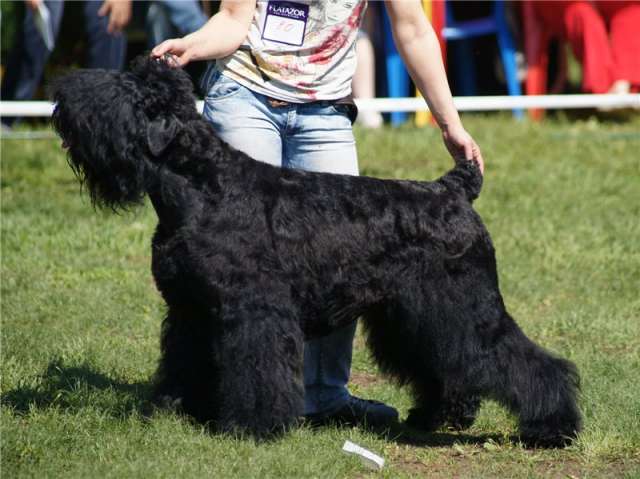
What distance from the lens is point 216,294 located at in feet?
12.6

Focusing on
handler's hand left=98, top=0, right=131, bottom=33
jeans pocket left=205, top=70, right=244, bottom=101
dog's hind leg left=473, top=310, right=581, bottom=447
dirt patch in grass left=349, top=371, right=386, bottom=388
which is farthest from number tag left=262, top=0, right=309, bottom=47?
handler's hand left=98, top=0, right=131, bottom=33

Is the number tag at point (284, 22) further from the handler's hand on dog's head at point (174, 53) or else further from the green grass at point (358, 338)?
the green grass at point (358, 338)

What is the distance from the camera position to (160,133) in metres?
3.81

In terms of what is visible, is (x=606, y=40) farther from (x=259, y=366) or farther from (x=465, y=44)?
(x=259, y=366)

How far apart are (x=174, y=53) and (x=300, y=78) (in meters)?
0.56

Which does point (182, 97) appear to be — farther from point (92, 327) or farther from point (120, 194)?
point (92, 327)

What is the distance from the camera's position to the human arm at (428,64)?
4352 mm

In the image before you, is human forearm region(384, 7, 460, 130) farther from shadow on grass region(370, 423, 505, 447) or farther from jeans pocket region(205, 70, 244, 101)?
shadow on grass region(370, 423, 505, 447)

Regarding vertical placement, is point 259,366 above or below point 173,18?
below

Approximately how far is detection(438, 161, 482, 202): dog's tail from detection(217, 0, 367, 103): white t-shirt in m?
0.58

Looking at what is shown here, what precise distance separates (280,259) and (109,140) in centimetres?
74

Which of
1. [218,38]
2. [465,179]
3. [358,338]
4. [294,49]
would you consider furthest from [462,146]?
[358,338]

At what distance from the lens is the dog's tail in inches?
165

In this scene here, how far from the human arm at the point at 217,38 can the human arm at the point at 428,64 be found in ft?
2.03
